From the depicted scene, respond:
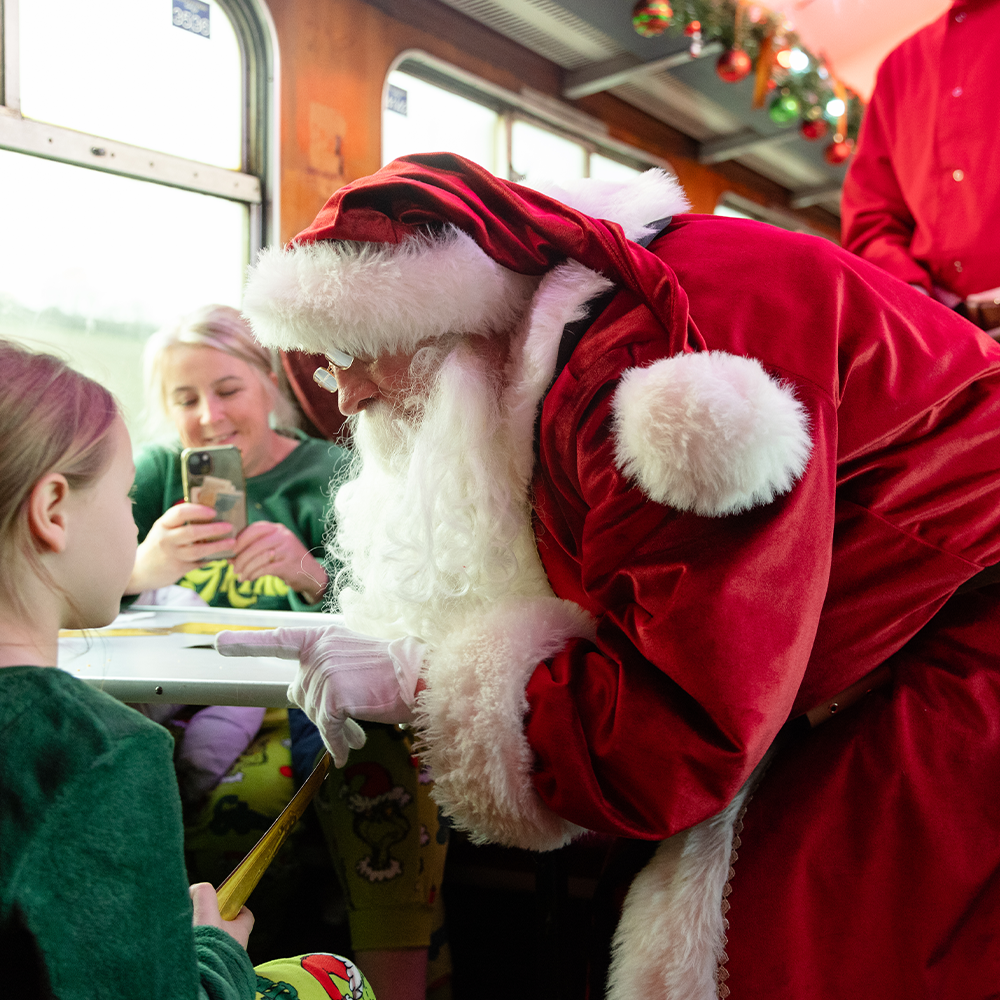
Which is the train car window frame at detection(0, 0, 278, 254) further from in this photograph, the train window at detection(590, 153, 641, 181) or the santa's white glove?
the train window at detection(590, 153, 641, 181)

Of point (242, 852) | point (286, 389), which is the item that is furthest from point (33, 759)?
point (286, 389)

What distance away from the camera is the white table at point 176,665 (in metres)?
0.93

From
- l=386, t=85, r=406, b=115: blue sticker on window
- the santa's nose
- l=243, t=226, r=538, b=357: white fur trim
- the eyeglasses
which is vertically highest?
l=386, t=85, r=406, b=115: blue sticker on window

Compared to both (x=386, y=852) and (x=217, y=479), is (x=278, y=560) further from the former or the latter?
(x=386, y=852)

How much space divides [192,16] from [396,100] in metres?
0.75

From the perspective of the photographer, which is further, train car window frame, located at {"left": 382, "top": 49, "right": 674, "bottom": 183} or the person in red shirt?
train car window frame, located at {"left": 382, "top": 49, "right": 674, "bottom": 183}

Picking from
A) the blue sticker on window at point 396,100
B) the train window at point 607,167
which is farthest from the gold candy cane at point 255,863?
the train window at point 607,167

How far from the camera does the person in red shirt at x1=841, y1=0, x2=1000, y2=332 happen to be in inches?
62.8

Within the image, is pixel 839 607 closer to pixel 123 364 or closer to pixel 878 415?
pixel 878 415

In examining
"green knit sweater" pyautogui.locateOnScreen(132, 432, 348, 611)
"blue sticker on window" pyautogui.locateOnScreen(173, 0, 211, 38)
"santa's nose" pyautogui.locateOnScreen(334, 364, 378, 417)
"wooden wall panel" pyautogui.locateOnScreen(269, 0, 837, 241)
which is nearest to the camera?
"santa's nose" pyautogui.locateOnScreen(334, 364, 378, 417)

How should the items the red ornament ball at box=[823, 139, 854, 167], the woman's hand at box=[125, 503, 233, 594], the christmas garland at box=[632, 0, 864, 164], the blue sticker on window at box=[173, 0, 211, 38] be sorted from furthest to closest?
the red ornament ball at box=[823, 139, 854, 167] < the christmas garland at box=[632, 0, 864, 164] < the blue sticker on window at box=[173, 0, 211, 38] < the woman's hand at box=[125, 503, 233, 594]

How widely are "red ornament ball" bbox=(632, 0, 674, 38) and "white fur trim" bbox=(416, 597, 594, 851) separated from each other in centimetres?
286

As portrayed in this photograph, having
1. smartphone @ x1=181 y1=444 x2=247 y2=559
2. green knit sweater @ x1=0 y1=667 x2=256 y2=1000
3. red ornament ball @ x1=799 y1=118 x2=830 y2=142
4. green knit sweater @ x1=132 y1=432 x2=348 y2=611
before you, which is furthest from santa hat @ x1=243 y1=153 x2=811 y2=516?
red ornament ball @ x1=799 y1=118 x2=830 y2=142

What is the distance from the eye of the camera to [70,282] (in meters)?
2.12
